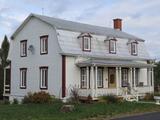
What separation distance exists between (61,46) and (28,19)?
6620mm

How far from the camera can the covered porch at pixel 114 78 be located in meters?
33.9

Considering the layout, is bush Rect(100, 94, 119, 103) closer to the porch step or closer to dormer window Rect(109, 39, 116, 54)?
the porch step

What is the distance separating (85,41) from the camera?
118ft

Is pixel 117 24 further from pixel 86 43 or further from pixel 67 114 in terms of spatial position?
pixel 67 114

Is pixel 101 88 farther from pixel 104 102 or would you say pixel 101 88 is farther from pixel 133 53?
pixel 133 53

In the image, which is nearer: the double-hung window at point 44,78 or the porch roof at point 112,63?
the porch roof at point 112,63

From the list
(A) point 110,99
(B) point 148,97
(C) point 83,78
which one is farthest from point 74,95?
Result: (B) point 148,97

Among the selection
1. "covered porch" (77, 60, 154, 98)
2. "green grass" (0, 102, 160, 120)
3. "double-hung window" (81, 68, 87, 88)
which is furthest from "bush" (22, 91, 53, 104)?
"green grass" (0, 102, 160, 120)

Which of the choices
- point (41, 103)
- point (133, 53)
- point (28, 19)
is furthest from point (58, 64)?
point (133, 53)

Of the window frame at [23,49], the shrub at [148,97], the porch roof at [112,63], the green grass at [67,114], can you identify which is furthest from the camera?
the window frame at [23,49]

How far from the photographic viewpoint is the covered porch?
33.9m

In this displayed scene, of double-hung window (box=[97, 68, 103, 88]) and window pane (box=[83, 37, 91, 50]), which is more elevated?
window pane (box=[83, 37, 91, 50])

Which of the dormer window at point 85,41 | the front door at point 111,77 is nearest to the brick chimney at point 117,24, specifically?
the front door at point 111,77

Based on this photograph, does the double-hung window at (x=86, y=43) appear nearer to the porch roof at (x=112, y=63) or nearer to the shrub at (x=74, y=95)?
the porch roof at (x=112, y=63)
